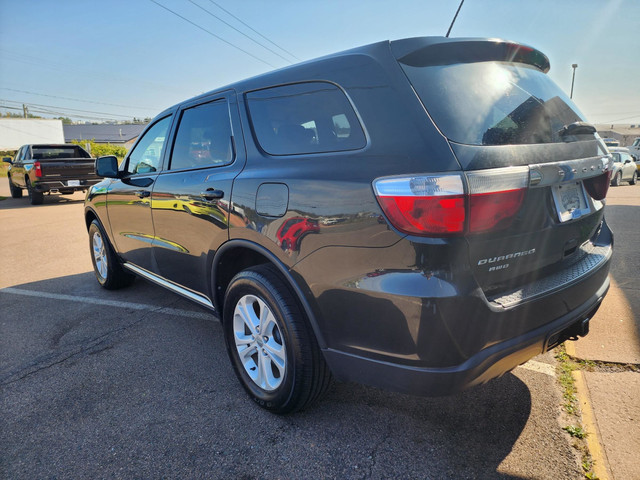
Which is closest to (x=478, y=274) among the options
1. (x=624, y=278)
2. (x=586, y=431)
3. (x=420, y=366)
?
(x=420, y=366)

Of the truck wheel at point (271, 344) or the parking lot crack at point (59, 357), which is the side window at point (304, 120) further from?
the parking lot crack at point (59, 357)

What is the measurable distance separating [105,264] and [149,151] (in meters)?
1.66

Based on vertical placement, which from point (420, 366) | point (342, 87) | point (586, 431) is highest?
point (342, 87)

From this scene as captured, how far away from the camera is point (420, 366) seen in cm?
178

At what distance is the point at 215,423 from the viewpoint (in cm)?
244

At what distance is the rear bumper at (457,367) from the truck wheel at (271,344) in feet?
0.55

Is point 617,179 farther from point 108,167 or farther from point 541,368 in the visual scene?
point 108,167

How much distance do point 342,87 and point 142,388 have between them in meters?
2.22

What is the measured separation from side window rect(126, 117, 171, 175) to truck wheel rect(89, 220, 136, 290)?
0.95 m

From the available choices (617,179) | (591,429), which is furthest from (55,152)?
(617,179)

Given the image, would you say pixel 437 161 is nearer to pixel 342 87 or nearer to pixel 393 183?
pixel 393 183

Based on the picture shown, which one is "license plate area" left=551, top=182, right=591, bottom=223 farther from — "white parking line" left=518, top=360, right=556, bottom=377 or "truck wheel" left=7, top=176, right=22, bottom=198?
"truck wheel" left=7, top=176, right=22, bottom=198

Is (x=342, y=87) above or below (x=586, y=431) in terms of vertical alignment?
above

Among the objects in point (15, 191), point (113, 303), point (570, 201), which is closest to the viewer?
point (570, 201)
